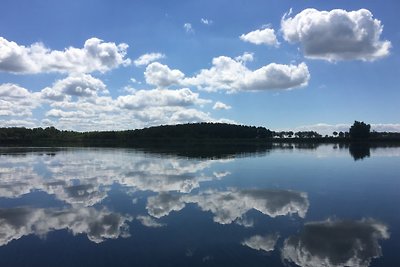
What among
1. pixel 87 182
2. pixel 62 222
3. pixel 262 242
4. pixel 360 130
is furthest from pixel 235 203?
pixel 360 130

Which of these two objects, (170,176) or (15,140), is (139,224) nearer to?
(170,176)

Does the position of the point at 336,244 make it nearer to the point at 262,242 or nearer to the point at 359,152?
the point at 262,242

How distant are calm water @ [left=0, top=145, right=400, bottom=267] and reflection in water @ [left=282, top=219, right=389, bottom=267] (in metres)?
0.03

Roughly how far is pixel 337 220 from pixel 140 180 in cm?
1724

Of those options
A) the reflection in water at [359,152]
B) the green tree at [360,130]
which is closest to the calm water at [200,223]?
the reflection in water at [359,152]

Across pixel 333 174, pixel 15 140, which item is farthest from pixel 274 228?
pixel 15 140

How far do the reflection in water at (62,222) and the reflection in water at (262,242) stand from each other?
15.0 ft

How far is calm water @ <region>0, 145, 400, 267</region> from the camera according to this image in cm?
1255

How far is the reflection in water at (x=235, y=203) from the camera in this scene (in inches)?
739

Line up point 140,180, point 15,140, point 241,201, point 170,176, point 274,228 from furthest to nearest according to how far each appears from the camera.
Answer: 1. point 15,140
2. point 170,176
3. point 140,180
4. point 241,201
5. point 274,228

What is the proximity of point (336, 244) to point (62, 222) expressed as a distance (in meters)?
11.1

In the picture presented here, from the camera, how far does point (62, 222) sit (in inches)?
683

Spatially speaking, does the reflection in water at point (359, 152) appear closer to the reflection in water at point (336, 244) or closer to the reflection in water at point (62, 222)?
the reflection in water at point (336, 244)

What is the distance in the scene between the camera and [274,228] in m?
15.9
